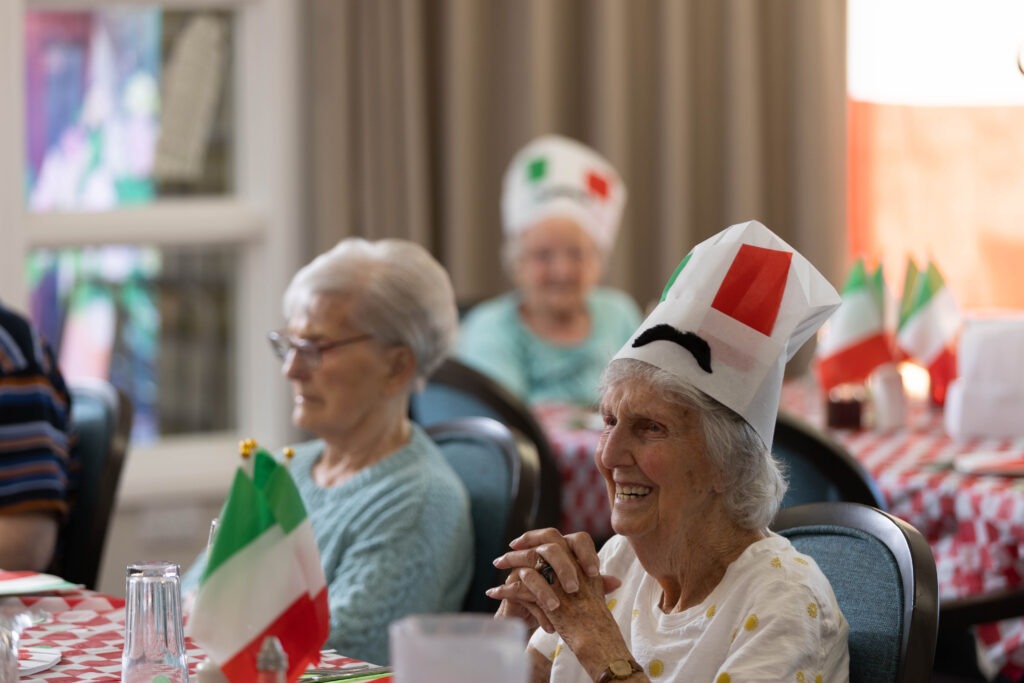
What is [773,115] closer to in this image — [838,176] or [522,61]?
[838,176]

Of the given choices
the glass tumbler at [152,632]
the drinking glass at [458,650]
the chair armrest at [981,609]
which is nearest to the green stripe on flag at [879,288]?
the chair armrest at [981,609]

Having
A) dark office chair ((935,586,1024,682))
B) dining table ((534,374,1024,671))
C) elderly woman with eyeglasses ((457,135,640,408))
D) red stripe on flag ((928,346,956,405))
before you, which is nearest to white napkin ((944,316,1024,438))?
dining table ((534,374,1024,671))

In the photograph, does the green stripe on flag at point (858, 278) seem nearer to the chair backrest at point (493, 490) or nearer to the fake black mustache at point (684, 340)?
the chair backrest at point (493, 490)

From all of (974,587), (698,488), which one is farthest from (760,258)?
(974,587)

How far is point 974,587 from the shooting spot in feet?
8.52

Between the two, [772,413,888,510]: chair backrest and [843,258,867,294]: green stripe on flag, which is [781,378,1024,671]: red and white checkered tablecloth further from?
[843,258,867,294]: green stripe on flag

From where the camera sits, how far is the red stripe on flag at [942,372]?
3.52m

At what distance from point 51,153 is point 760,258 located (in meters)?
3.08

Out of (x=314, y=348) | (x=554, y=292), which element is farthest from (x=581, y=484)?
(x=554, y=292)

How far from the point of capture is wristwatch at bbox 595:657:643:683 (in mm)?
1511

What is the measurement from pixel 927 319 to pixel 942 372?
0.18 m

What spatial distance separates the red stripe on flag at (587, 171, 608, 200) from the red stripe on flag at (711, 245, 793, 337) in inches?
104

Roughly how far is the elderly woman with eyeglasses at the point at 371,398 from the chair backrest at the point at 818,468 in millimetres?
500

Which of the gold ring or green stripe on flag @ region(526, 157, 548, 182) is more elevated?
green stripe on flag @ region(526, 157, 548, 182)
